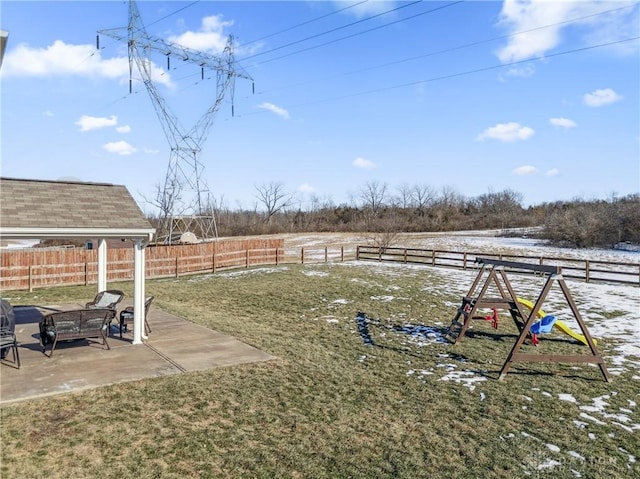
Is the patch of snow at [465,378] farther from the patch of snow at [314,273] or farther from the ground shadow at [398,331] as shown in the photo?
the patch of snow at [314,273]

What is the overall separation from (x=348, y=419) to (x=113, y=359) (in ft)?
14.4

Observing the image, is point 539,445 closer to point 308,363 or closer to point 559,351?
point 308,363

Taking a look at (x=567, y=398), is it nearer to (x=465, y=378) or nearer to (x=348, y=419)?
(x=465, y=378)

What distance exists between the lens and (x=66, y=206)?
9227 mm

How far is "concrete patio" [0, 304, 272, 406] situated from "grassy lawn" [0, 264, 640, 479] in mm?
386

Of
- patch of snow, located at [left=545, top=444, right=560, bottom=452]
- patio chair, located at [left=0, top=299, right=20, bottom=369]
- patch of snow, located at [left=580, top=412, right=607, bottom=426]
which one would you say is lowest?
patch of snow, located at [left=580, top=412, right=607, bottom=426]

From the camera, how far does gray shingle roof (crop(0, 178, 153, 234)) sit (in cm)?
831

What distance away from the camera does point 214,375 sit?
280 inches

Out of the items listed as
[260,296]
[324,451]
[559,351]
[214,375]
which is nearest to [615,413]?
[559,351]

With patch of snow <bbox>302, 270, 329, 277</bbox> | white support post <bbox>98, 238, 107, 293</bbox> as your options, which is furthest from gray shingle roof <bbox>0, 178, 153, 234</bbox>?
patch of snow <bbox>302, 270, 329, 277</bbox>

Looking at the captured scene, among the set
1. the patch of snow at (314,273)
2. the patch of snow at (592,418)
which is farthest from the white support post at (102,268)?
the patch of snow at (592,418)

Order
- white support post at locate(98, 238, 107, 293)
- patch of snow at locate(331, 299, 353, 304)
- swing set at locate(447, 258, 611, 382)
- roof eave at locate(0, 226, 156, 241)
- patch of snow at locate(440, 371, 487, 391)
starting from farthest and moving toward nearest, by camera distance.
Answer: patch of snow at locate(331, 299, 353, 304), white support post at locate(98, 238, 107, 293), roof eave at locate(0, 226, 156, 241), swing set at locate(447, 258, 611, 382), patch of snow at locate(440, 371, 487, 391)

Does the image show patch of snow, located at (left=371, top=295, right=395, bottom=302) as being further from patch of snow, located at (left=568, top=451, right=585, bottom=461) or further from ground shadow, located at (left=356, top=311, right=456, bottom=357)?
patch of snow, located at (left=568, top=451, right=585, bottom=461)

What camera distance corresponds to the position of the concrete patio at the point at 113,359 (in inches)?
256
